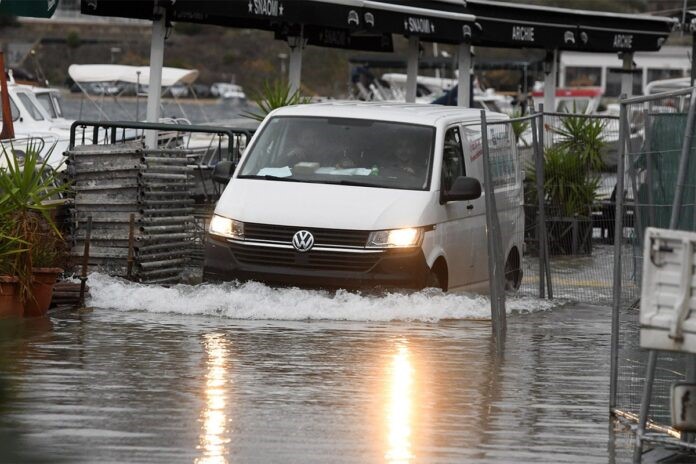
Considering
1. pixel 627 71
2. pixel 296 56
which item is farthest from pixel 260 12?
pixel 627 71

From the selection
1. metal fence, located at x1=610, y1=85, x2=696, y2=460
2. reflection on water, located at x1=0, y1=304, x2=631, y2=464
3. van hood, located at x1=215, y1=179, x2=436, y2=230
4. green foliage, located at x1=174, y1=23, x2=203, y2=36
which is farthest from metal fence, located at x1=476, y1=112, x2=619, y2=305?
green foliage, located at x1=174, y1=23, x2=203, y2=36

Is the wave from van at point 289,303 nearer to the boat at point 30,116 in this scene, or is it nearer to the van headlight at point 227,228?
the van headlight at point 227,228

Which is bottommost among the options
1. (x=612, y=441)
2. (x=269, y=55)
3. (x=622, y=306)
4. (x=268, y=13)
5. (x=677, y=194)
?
(x=612, y=441)

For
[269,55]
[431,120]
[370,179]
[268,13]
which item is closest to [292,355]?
[370,179]

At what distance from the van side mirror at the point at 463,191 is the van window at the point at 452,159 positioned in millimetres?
283

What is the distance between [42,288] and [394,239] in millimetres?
2900

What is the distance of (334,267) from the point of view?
39.0 feet

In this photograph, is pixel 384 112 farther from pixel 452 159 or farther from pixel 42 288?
pixel 42 288

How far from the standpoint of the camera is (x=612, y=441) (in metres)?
7.03

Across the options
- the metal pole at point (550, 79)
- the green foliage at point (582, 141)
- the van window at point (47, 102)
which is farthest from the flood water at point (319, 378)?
the van window at point (47, 102)

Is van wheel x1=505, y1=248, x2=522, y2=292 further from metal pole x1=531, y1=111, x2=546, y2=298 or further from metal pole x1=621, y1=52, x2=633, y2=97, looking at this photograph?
metal pole x1=621, y1=52, x2=633, y2=97

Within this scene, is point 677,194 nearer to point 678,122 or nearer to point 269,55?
point 678,122

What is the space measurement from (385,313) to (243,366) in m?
3.07

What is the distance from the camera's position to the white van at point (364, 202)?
1188cm
